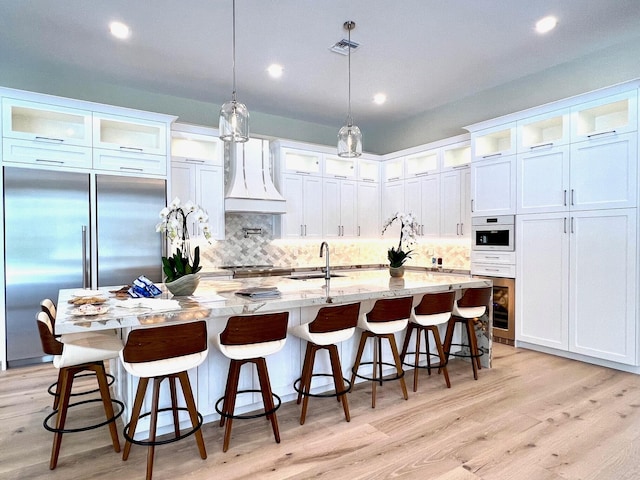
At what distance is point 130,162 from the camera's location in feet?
14.4

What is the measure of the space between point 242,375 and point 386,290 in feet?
4.15

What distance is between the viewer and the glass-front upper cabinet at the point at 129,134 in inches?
168

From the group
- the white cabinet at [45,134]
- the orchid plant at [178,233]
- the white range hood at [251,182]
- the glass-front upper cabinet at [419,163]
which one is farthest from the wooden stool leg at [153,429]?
the glass-front upper cabinet at [419,163]

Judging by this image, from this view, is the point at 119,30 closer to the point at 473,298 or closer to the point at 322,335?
the point at 322,335

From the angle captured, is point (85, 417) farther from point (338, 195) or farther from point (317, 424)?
point (338, 195)

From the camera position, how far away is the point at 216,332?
263 cm

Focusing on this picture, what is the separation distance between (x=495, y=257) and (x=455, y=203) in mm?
1046

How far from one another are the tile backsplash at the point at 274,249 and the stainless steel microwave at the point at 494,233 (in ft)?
1.90

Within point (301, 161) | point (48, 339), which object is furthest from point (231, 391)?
point (301, 161)

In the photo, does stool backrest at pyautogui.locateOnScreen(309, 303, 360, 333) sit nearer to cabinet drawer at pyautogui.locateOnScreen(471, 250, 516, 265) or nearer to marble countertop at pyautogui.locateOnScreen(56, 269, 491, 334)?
marble countertop at pyautogui.locateOnScreen(56, 269, 491, 334)

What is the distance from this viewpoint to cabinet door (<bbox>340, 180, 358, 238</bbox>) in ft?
20.6

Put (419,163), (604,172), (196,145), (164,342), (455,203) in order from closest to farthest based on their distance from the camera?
(164,342) < (604,172) < (196,145) < (455,203) < (419,163)

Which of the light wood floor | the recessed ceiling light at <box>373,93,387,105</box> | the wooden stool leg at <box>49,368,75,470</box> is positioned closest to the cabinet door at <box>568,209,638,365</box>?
the light wood floor

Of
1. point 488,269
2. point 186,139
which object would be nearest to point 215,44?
point 186,139
